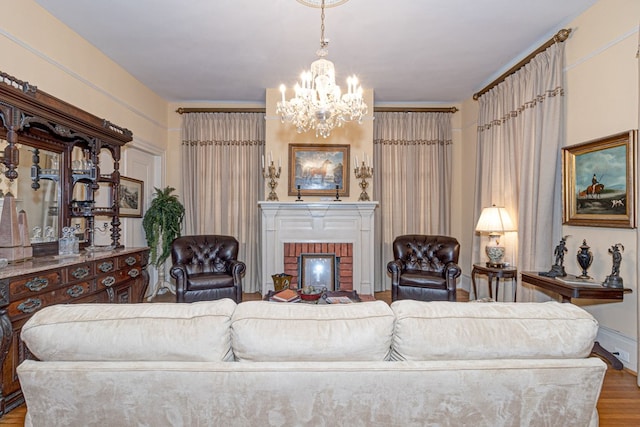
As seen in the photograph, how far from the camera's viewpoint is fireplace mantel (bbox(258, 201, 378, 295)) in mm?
4941

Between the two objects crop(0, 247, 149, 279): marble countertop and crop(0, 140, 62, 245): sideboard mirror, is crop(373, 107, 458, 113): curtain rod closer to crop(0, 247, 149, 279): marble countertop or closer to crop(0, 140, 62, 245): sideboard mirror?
crop(0, 247, 149, 279): marble countertop

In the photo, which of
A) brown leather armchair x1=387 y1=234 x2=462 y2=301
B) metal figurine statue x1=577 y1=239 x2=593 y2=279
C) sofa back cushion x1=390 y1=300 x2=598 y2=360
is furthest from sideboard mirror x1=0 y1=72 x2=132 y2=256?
metal figurine statue x1=577 y1=239 x2=593 y2=279

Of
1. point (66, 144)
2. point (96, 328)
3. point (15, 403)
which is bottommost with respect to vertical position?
point (15, 403)

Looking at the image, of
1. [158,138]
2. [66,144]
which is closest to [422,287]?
[66,144]

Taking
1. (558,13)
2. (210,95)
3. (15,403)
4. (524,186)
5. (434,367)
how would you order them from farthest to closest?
(210,95), (524,186), (558,13), (15,403), (434,367)

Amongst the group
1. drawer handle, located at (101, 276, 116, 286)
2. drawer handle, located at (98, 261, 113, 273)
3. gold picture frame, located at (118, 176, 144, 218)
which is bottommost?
drawer handle, located at (101, 276, 116, 286)

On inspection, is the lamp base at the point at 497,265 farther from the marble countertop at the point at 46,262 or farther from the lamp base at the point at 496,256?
the marble countertop at the point at 46,262

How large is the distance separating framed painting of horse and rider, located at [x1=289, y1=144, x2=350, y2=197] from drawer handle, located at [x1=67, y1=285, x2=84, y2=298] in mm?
2971

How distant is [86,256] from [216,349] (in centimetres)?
238

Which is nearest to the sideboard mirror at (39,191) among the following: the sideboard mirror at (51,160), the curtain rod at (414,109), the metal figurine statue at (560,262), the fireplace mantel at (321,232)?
the sideboard mirror at (51,160)

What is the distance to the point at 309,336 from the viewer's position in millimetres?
1203

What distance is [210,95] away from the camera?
206 inches

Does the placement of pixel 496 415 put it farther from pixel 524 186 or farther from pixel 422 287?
pixel 524 186

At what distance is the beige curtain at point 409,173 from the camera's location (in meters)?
5.49
